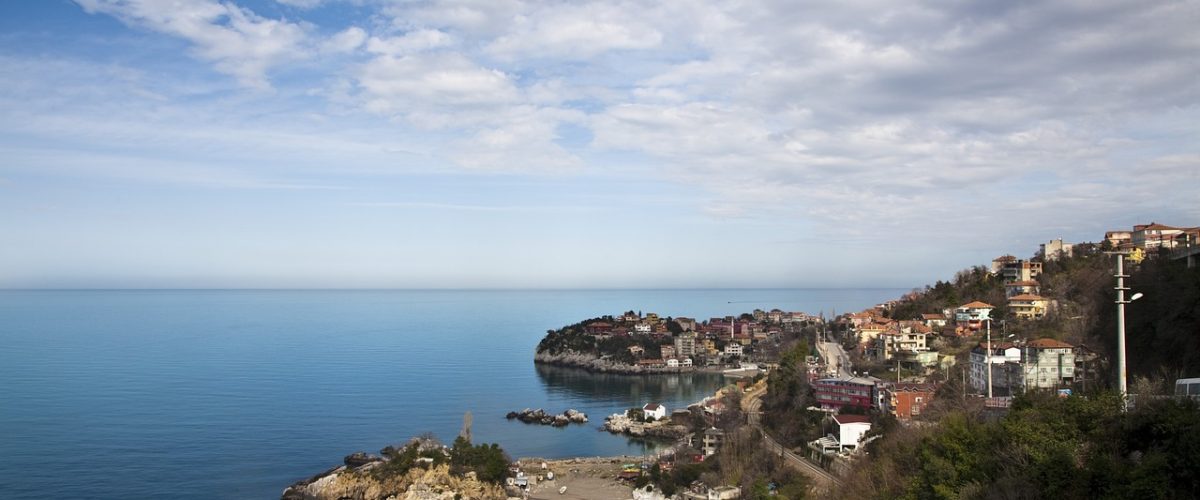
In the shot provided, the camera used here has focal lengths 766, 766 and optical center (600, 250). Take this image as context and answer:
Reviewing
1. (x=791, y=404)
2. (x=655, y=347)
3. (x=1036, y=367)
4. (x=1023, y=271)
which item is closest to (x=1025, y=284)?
(x=1023, y=271)

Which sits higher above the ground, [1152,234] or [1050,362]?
[1152,234]

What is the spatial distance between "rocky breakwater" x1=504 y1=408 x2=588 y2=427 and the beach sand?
254 inches

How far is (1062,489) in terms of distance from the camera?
21.3 ft

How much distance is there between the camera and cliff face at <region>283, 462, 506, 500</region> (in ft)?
55.7

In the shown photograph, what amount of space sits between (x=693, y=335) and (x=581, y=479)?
31983mm

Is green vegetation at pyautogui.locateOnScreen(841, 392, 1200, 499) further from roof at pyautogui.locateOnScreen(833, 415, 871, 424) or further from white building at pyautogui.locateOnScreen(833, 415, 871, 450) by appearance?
roof at pyautogui.locateOnScreen(833, 415, 871, 424)

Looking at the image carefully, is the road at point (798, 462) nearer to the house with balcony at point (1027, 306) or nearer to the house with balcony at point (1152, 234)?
the house with balcony at point (1027, 306)

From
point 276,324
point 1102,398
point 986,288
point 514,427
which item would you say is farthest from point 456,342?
point 1102,398

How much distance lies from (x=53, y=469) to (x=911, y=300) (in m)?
32.4

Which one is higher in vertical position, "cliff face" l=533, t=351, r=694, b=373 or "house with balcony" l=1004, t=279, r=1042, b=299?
"house with balcony" l=1004, t=279, r=1042, b=299

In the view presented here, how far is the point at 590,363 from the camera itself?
47344 millimetres

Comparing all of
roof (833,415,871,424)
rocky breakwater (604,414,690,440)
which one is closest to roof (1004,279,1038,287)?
rocky breakwater (604,414,690,440)

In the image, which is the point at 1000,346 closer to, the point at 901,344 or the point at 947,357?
the point at 947,357

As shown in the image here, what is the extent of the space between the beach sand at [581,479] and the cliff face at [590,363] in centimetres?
2286
